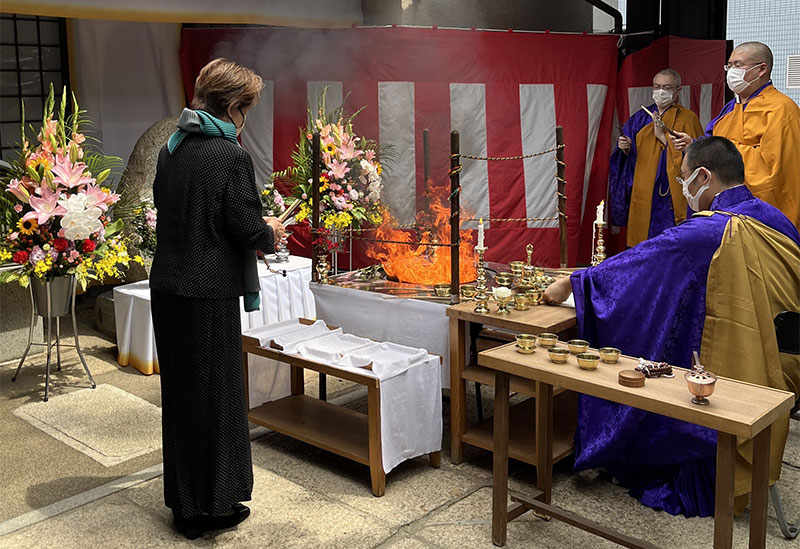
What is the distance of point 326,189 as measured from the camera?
17.2ft

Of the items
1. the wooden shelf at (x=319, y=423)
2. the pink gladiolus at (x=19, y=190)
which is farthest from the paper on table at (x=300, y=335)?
the pink gladiolus at (x=19, y=190)

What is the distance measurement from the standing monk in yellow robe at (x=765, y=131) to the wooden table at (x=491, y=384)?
2026mm

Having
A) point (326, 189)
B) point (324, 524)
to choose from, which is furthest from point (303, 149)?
point (324, 524)

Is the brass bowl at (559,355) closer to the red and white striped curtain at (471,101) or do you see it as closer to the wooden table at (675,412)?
the wooden table at (675,412)

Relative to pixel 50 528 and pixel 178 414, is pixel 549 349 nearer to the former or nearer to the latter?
→ pixel 178 414

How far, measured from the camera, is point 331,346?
4.25 metres

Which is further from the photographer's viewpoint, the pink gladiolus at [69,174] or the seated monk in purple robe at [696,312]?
the pink gladiolus at [69,174]

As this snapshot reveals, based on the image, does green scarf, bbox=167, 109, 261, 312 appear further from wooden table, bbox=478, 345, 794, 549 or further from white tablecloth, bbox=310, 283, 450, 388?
white tablecloth, bbox=310, 283, 450, 388

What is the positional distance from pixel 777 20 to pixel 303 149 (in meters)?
3.66

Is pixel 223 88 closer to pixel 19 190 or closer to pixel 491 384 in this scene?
pixel 491 384

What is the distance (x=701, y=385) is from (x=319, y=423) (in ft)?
7.45

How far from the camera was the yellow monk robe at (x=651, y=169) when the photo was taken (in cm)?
632

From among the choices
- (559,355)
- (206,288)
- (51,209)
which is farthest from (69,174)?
(559,355)

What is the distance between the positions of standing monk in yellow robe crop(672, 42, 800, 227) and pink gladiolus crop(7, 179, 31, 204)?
4.51 meters
